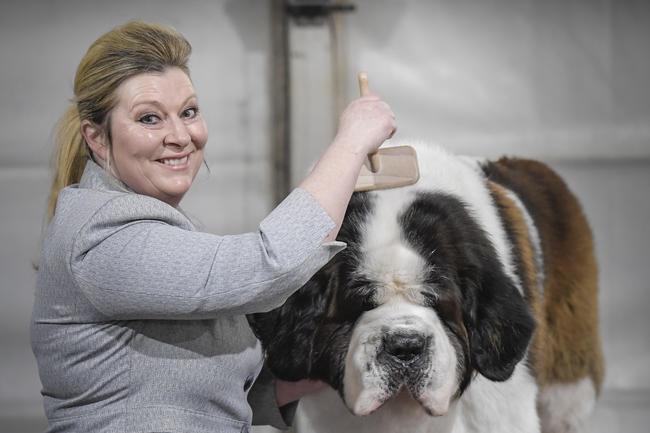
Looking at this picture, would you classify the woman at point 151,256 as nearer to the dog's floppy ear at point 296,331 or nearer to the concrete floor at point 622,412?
the dog's floppy ear at point 296,331

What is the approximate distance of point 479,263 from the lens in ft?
6.92

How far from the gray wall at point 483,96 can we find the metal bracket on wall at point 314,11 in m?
0.06

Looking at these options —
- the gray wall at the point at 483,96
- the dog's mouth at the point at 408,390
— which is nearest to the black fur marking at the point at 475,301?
the dog's mouth at the point at 408,390

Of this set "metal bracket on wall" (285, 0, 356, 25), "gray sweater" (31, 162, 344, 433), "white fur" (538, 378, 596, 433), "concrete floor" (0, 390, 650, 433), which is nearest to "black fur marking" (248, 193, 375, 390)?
"gray sweater" (31, 162, 344, 433)

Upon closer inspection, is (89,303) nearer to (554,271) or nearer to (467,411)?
(467,411)

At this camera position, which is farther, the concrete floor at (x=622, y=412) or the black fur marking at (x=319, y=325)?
the concrete floor at (x=622, y=412)

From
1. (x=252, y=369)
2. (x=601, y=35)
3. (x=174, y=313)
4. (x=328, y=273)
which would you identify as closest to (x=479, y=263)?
(x=328, y=273)

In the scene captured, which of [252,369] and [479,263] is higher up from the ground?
[479,263]

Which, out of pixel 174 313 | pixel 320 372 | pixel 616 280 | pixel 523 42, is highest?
pixel 523 42

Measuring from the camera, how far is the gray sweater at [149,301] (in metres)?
1.52

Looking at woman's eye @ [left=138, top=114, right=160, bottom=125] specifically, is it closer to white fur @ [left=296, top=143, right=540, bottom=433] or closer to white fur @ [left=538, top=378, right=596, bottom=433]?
white fur @ [left=296, top=143, right=540, bottom=433]

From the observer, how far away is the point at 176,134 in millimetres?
1767

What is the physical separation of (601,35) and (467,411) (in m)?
2.89

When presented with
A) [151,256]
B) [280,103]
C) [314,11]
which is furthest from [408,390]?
[314,11]
